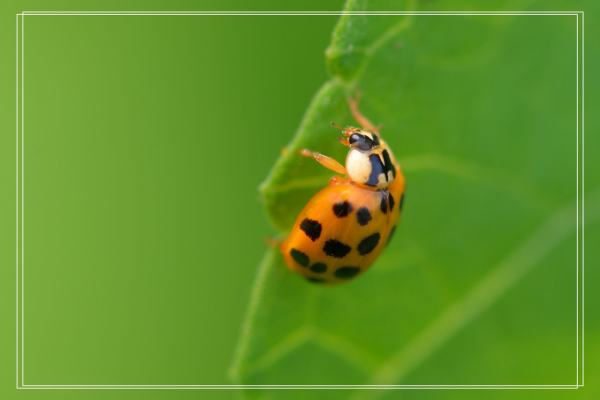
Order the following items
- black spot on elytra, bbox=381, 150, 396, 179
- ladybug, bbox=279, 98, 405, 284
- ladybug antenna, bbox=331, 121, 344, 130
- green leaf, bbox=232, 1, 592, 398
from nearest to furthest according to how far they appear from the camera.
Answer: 1. ladybug antenna, bbox=331, 121, 344, 130
2. green leaf, bbox=232, 1, 592, 398
3. ladybug, bbox=279, 98, 405, 284
4. black spot on elytra, bbox=381, 150, 396, 179

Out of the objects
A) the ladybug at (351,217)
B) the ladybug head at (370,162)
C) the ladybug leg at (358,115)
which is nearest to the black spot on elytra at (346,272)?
the ladybug at (351,217)

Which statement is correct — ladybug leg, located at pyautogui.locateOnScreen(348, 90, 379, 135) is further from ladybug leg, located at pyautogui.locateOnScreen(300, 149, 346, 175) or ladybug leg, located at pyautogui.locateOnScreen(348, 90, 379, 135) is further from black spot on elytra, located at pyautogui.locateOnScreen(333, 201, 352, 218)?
black spot on elytra, located at pyautogui.locateOnScreen(333, 201, 352, 218)

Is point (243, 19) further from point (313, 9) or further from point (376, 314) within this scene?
point (376, 314)

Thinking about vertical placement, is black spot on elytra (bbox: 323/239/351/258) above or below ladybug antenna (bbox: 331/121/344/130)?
below

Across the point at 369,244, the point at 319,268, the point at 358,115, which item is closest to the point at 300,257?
the point at 319,268

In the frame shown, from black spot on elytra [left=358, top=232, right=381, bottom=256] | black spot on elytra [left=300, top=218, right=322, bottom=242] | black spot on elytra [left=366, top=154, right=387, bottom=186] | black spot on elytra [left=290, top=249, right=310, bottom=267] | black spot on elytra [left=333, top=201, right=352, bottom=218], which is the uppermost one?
black spot on elytra [left=366, top=154, right=387, bottom=186]

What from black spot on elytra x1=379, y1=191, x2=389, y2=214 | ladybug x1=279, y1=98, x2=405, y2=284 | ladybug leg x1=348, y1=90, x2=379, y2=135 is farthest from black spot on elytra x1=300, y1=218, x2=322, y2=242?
ladybug leg x1=348, y1=90, x2=379, y2=135

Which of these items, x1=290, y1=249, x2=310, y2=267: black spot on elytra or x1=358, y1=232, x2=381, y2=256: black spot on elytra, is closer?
x1=290, y1=249, x2=310, y2=267: black spot on elytra

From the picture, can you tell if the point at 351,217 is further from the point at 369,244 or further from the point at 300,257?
the point at 300,257
